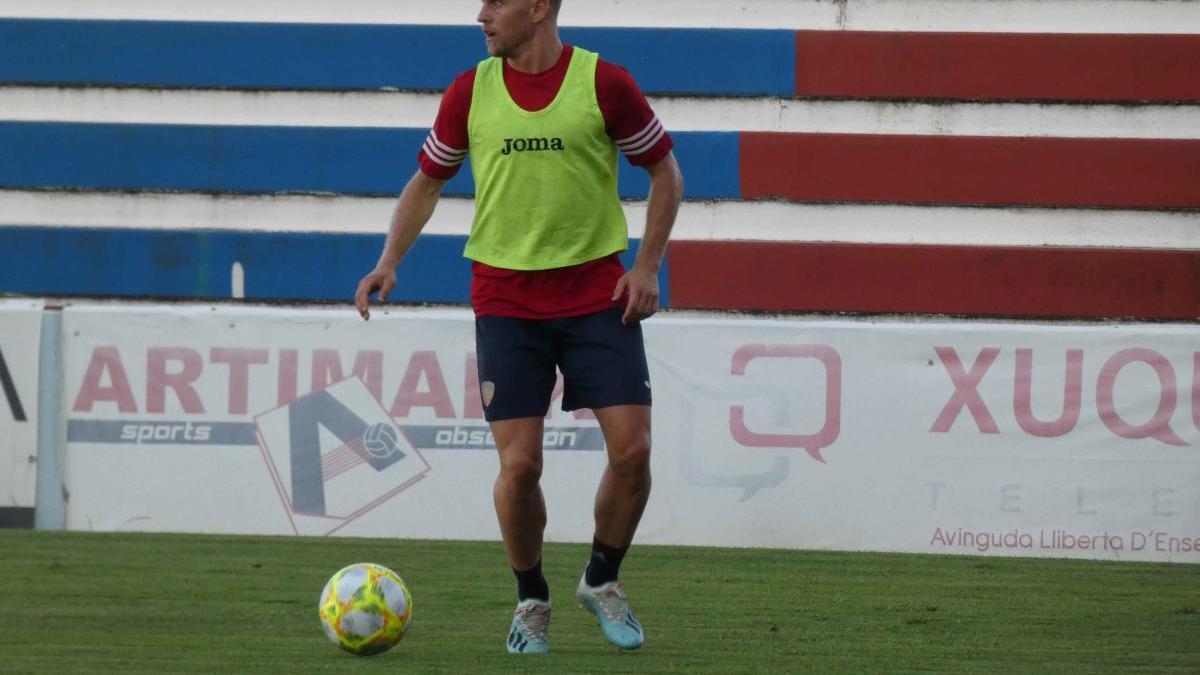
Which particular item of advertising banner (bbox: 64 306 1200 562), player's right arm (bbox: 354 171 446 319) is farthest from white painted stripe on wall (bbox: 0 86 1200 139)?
player's right arm (bbox: 354 171 446 319)

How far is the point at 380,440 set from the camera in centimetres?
955

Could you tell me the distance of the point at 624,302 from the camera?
17.4 feet

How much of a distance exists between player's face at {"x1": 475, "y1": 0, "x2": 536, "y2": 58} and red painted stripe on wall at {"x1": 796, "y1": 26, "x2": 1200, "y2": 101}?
22.4 ft

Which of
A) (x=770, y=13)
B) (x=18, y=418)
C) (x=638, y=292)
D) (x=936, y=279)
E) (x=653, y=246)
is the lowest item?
(x=18, y=418)

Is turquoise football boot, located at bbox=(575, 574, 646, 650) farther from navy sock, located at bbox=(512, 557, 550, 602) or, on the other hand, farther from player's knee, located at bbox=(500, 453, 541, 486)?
player's knee, located at bbox=(500, 453, 541, 486)

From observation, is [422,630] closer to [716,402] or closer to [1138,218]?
[716,402]

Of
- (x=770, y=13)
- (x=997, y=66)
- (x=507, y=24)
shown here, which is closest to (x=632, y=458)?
(x=507, y=24)

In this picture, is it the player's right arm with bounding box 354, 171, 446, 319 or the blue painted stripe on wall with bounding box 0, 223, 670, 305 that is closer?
the player's right arm with bounding box 354, 171, 446, 319

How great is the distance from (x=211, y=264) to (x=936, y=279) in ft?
15.1

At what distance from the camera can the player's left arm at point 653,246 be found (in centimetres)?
518

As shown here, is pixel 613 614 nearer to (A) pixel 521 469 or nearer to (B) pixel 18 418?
(A) pixel 521 469

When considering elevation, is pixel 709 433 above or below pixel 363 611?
below

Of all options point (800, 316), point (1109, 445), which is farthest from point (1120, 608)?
point (800, 316)

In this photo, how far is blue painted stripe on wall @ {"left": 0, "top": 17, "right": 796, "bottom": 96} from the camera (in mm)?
11875
